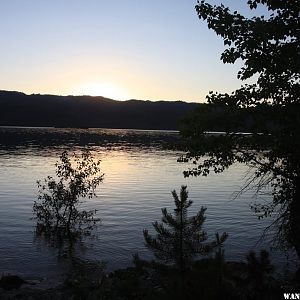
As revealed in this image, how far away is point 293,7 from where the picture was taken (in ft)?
50.9

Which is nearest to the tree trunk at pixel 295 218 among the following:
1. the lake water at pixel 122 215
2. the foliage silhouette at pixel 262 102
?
the foliage silhouette at pixel 262 102

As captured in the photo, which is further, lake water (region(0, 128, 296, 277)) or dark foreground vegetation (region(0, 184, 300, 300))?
lake water (region(0, 128, 296, 277))

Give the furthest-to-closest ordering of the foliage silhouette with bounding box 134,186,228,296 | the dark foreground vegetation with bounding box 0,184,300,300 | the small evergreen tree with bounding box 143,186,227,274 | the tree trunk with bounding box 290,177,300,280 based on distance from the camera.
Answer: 1. the small evergreen tree with bounding box 143,186,227,274
2. the foliage silhouette with bounding box 134,186,228,296
3. the tree trunk with bounding box 290,177,300,280
4. the dark foreground vegetation with bounding box 0,184,300,300

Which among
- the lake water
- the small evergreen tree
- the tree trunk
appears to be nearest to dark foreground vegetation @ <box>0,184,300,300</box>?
the small evergreen tree

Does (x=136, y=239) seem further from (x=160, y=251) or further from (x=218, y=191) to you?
(x=218, y=191)

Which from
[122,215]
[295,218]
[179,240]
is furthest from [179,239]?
[122,215]

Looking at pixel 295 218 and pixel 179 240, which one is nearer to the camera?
pixel 295 218

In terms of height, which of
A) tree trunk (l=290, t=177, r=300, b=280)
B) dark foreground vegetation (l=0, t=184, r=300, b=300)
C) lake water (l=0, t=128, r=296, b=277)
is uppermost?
tree trunk (l=290, t=177, r=300, b=280)

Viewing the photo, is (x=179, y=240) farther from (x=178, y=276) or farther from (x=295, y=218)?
(x=295, y=218)

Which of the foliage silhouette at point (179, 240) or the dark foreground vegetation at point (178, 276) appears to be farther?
the foliage silhouette at point (179, 240)

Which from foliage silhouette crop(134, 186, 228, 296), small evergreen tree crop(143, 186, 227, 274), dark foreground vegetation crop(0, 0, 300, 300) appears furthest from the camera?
small evergreen tree crop(143, 186, 227, 274)

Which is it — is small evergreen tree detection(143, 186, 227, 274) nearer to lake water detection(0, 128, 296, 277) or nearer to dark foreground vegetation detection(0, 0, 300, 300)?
dark foreground vegetation detection(0, 0, 300, 300)

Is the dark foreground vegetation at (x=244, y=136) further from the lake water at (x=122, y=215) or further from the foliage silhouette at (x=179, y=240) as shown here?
the lake water at (x=122, y=215)

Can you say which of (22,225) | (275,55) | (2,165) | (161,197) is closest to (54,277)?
(22,225)
